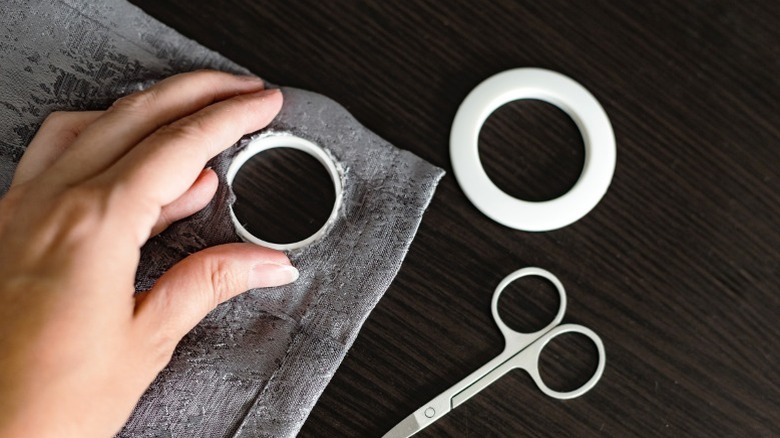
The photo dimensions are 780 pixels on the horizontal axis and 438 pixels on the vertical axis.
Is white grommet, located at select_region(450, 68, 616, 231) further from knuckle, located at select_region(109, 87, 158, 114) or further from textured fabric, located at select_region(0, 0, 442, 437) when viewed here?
knuckle, located at select_region(109, 87, 158, 114)

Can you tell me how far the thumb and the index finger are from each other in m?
0.04

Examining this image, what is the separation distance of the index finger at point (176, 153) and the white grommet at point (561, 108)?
7.1 inches

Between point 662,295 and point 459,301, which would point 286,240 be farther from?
point 662,295

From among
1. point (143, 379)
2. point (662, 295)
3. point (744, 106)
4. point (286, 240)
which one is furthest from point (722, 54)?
point (143, 379)

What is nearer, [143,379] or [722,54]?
[143,379]

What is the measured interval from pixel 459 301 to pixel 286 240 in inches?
6.3

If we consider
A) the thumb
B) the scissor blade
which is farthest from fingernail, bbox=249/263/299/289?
the scissor blade

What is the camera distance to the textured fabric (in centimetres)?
57

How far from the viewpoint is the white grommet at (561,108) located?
2.05 ft

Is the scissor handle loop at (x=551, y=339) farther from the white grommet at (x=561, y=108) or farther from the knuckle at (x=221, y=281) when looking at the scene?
the knuckle at (x=221, y=281)

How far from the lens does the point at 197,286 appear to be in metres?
0.52

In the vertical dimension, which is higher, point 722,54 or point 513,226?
point 722,54

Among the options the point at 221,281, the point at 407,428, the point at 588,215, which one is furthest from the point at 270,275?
the point at 588,215

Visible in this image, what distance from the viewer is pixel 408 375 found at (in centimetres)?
61
